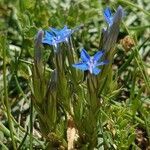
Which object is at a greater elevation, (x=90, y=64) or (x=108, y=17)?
(x=108, y=17)

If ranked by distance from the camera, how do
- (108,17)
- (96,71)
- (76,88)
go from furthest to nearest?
(76,88), (108,17), (96,71)

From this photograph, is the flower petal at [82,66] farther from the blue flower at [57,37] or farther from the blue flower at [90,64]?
the blue flower at [57,37]

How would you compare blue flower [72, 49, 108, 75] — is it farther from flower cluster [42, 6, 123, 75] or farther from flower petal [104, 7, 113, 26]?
flower petal [104, 7, 113, 26]

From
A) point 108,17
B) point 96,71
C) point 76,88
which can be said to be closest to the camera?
point 96,71

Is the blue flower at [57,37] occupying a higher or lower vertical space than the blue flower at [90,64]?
higher

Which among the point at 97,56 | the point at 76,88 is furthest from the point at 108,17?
the point at 76,88

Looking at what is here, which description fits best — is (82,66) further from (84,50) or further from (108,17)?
(108,17)

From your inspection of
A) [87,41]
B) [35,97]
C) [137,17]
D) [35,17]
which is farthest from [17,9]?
[35,97]

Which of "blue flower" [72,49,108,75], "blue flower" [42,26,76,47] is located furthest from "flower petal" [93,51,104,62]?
"blue flower" [42,26,76,47]

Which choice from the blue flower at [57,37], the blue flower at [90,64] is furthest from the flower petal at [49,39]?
the blue flower at [90,64]
